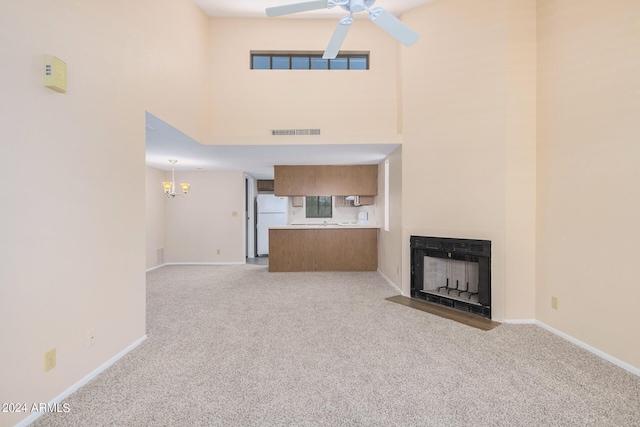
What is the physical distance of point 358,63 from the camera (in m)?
4.59

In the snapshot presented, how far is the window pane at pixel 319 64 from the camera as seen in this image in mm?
4527

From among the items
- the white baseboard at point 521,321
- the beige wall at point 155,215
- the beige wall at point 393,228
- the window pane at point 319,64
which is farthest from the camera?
the beige wall at point 155,215

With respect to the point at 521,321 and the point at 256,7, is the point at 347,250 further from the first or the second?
the point at 256,7

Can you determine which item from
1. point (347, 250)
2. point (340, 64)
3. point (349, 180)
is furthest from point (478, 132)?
point (347, 250)

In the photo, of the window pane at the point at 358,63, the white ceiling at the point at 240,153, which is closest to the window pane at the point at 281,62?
the window pane at the point at 358,63

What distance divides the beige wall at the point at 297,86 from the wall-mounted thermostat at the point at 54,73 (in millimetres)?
2573

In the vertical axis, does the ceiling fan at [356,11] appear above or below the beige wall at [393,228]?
above

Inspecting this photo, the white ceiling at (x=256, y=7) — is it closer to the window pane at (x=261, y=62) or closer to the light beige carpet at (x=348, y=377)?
the window pane at (x=261, y=62)

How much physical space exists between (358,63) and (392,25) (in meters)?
2.18

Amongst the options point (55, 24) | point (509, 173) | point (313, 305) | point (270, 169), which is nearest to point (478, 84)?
point (509, 173)

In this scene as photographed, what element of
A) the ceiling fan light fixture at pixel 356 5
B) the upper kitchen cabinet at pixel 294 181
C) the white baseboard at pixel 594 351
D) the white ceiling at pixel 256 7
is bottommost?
the white baseboard at pixel 594 351

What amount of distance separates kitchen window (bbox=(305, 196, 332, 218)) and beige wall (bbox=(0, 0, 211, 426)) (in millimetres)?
4457

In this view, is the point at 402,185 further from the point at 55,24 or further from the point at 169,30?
the point at 55,24

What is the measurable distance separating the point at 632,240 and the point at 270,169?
235 inches
